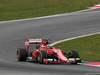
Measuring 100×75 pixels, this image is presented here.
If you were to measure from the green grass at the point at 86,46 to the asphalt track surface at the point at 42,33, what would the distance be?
6.15 feet

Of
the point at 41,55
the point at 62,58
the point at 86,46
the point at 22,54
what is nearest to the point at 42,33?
the point at 86,46

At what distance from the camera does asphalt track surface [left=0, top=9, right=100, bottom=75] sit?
13.8 m

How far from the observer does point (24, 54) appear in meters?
17.4

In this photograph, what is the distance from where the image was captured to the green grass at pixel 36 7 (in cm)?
3697

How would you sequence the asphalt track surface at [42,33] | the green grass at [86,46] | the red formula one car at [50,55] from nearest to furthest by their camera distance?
the asphalt track surface at [42,33] < the red formula one car at [50,55] < the green grass at [86,46]

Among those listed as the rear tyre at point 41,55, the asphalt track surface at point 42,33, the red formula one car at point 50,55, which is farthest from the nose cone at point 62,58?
the rear tyre at point 41,55

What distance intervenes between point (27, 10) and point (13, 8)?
2072mm

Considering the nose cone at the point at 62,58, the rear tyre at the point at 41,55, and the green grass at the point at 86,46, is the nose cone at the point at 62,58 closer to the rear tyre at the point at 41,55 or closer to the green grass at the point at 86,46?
the rear tyre at the point at 41,55

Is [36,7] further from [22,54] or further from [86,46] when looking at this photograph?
[22,54]

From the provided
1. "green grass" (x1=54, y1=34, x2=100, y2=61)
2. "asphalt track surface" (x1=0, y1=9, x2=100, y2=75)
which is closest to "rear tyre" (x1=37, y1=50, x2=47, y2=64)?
"asphalt track surface" (x1=0, y1=9, x2=100, y2=75)

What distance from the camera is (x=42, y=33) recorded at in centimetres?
2744

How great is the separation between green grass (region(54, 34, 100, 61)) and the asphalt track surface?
1.87 m

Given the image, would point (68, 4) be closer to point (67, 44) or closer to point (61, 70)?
point (67, 44)

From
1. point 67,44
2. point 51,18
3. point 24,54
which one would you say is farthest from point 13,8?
point 24,54
